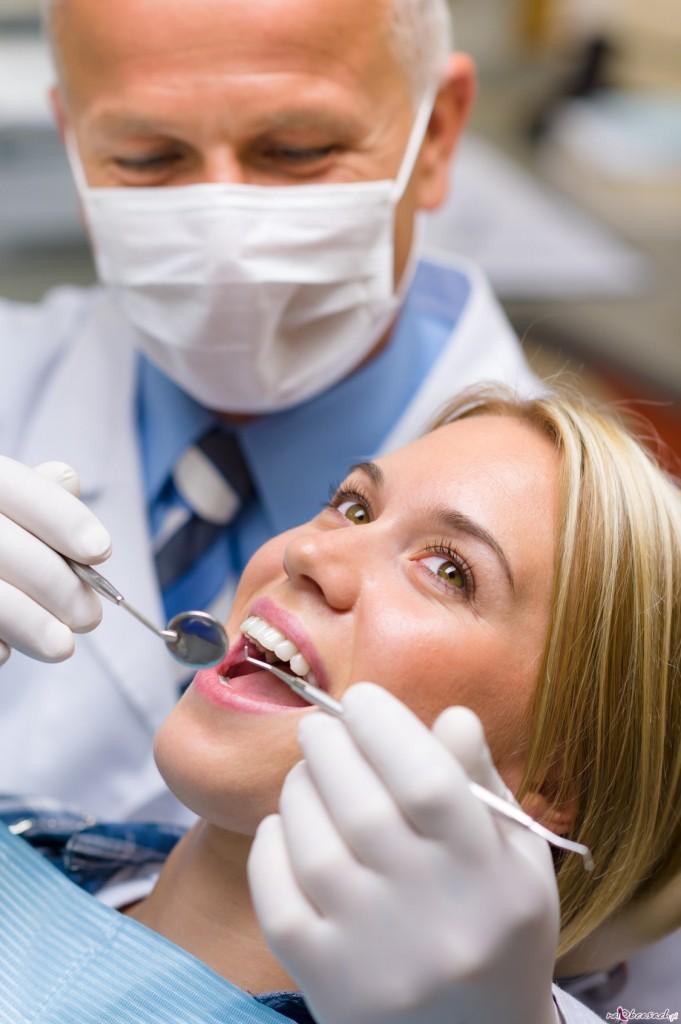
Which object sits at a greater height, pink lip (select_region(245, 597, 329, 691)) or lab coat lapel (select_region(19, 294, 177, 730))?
pink lip (select_region(245, 597, 329, 691))

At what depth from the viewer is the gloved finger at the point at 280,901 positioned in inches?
28.5

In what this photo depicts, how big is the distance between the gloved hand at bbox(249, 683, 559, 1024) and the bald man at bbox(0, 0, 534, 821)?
0.65 m

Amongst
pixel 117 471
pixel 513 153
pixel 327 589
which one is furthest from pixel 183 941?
pixel 513 153

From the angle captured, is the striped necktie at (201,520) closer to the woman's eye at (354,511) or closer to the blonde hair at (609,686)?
the woman's eye at (354,511)

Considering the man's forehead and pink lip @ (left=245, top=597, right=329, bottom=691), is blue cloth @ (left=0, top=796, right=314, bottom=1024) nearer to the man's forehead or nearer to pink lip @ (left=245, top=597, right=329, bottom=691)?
pink lip @ (left=245, top=597, right=329, bottom=691)

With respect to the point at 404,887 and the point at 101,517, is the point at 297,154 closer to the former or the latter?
the point at 101,517

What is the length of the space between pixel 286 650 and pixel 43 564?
202mm

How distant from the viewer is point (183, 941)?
3.36 ft

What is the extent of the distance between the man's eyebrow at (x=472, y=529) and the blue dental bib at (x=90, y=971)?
0.39 metres

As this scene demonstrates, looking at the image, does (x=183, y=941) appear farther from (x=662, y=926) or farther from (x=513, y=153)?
(x=513, y=153)

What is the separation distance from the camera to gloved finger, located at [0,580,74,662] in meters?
0.94

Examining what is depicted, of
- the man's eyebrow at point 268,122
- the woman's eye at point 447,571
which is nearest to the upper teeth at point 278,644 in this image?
the woman's eye at point 447,571

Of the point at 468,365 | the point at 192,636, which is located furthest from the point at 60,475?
the point at 468,365

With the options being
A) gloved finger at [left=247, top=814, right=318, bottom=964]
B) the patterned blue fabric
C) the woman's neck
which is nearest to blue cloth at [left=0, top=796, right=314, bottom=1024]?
the patterned blue fabric
